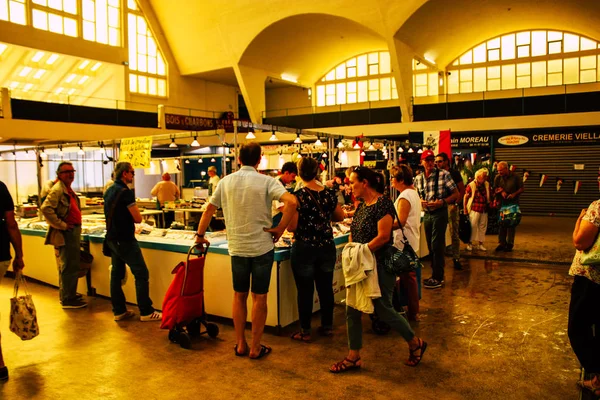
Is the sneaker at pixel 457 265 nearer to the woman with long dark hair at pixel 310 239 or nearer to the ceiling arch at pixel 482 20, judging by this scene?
the woman with long dark hair at pixel 310 239

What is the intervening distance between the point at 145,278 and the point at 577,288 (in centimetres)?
393

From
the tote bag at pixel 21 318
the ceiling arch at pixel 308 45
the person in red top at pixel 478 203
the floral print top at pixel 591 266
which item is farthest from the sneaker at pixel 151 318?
the ceiling arch at pixel 308 45

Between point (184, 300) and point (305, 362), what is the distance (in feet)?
3.98

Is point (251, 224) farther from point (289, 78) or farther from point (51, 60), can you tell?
point (51, 60)

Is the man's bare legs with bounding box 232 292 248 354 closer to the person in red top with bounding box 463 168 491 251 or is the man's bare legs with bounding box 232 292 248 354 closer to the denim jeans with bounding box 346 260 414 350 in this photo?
the denim jeans with bounding box 346 260 414 350

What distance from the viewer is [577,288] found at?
10.5 ft

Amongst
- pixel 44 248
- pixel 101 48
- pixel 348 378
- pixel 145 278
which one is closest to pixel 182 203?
pixel 44 248

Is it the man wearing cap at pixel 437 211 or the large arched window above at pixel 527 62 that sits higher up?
the large arched window above at pixel 527 62

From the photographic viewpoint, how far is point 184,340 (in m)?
4.29

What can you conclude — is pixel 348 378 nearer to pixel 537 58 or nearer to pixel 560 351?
pixel 560 351

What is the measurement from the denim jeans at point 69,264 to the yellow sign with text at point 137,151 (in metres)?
1.52

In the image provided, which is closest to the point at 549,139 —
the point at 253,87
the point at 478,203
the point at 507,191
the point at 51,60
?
the point at 507,191

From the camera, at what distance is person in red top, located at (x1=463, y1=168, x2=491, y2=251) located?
28.9 feet

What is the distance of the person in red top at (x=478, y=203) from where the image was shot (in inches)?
347
